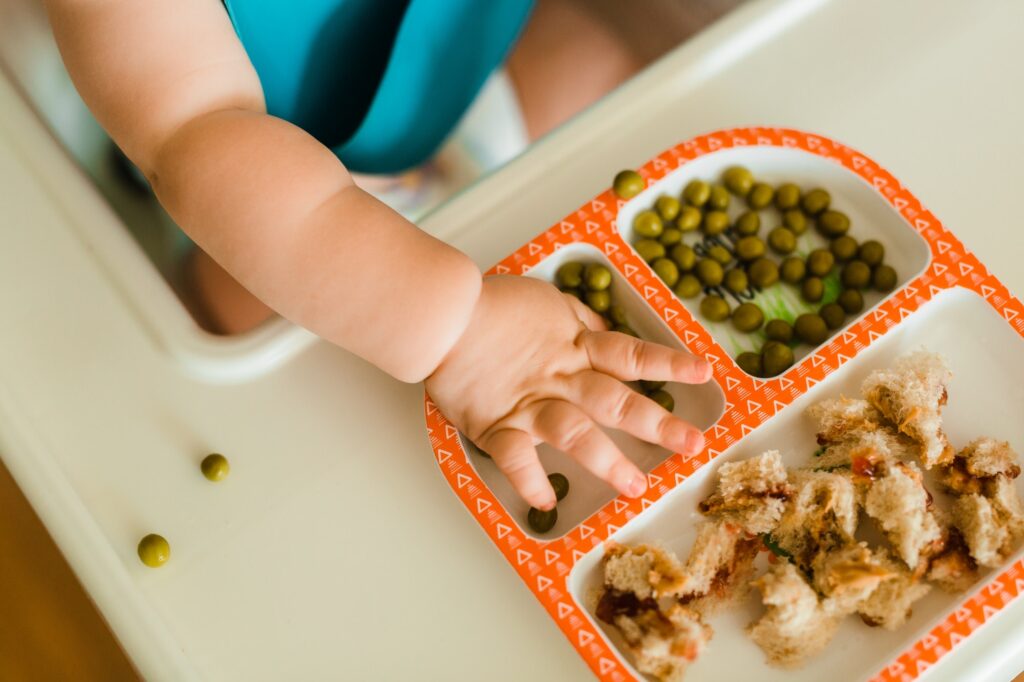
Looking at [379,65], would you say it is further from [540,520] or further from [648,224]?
[540,520]

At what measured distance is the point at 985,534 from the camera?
0.64 meters

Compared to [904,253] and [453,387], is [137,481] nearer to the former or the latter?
[453,387]

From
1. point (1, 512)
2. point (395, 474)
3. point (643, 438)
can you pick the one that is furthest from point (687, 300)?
point (1, 512)

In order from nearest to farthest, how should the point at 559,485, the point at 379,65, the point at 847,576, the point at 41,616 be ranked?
the point at 847,576
the point at 559,485
the point at 379,65
the point at 41,616

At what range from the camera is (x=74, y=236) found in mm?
785

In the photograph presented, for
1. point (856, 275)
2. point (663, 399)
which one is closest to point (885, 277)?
point (856, 275)

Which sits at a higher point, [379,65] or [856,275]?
[379,65]

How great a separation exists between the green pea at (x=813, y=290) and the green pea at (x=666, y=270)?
0.38 feet

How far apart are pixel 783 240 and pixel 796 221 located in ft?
0.07

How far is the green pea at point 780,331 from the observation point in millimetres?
771

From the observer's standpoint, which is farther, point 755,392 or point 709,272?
point 709,272

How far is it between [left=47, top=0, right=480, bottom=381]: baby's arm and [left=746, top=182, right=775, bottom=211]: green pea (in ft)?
0.98

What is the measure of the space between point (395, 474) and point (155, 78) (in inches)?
13.9

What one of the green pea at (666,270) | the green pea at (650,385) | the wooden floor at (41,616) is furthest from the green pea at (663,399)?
the wooden floor at (41,616)
